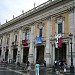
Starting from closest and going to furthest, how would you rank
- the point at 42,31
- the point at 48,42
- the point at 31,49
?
the point at 48,42, the point at 42,31, the point at 31,49

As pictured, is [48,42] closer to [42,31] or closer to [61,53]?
[61,53]

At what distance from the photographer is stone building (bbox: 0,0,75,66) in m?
39.0

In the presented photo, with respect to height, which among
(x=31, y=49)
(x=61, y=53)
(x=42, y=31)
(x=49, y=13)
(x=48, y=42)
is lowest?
(x=61, y=53)

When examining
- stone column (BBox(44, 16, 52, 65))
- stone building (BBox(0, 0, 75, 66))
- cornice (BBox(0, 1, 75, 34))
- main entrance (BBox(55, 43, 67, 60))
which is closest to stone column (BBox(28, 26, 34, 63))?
stone building (BBox(0, 0, 75, 66))

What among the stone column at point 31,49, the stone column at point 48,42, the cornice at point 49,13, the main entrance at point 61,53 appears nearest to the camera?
the cornice at point 49,13

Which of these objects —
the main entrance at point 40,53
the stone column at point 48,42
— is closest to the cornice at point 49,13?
the stone column at point 48,42

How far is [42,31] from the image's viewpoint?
46.8m

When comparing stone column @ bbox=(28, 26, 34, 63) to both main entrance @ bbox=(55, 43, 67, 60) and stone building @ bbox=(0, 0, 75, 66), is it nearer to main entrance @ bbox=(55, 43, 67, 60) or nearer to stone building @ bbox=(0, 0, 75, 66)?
stone building @ bbox=(0, 0, 75, 66)

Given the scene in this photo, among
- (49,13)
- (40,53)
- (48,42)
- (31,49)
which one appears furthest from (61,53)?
(31,49)

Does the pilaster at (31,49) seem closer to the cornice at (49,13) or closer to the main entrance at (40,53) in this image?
the main entrance at (40,53)

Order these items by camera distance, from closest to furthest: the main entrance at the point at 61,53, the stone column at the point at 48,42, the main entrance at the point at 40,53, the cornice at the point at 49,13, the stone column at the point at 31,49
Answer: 1. the cornice at the point at 49,13
2. the main entrance at the point at 61,53
3. the stone column at the point at 48,42
4. the main entrance at the point at 40,53
5. the stone column at the point at 31,49

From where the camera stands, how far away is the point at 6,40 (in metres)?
67.3

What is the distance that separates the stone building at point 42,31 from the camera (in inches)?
1537

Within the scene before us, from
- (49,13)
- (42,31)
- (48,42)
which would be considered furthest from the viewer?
(42,31)
